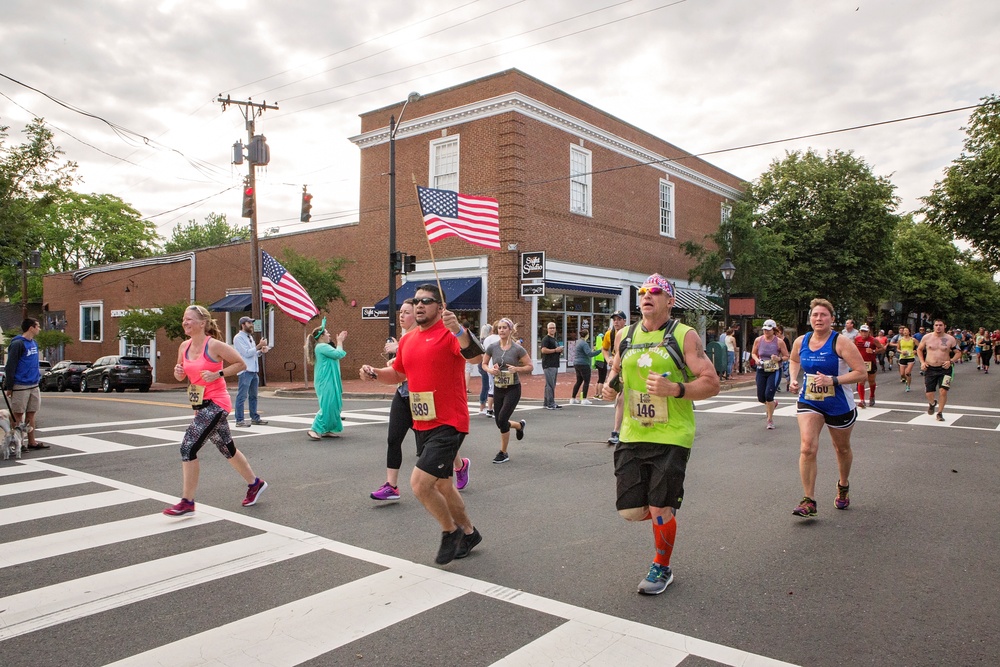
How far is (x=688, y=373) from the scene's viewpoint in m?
4.21

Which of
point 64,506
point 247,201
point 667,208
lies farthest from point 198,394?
point 667,208

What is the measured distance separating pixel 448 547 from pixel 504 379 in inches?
161

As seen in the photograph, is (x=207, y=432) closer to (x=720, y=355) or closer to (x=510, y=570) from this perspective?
(x=510, y=570)

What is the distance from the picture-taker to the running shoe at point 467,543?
187 inches

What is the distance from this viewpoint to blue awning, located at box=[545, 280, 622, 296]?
24.6 metres

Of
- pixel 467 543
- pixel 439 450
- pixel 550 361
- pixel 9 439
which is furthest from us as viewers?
pixel 550 361

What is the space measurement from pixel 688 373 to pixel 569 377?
2051 centimetres

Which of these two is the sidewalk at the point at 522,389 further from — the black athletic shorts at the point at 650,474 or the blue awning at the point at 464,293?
the black athletic shorts at the point at 650,474

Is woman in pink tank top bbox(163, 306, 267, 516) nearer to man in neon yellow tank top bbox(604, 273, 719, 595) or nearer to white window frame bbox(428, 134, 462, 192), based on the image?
man in neon yellow tank top bbox(604, 273, 719, 595)

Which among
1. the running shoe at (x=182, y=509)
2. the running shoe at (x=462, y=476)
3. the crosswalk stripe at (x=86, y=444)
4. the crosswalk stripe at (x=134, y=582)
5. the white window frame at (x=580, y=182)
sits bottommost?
the crosswalk stripe at (x=134, y=582)

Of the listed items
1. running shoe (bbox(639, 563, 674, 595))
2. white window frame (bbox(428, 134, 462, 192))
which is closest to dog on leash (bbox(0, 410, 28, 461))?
running shoe (bbox(639, 563, 674, 595))

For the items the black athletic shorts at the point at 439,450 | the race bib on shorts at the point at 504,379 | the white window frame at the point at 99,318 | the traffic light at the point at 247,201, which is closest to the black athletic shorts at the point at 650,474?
the black athletic shorts at the point at 439,450

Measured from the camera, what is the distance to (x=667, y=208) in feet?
107

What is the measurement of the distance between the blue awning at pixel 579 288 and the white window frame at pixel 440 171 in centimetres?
491
